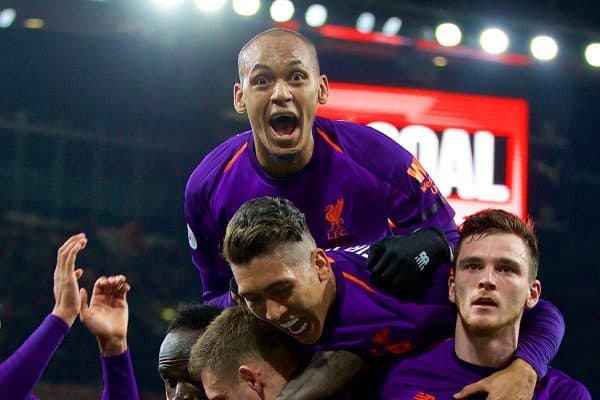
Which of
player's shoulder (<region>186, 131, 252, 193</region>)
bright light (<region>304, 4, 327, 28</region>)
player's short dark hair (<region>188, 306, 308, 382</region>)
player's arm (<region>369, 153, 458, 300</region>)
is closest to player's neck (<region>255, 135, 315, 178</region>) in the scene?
player's shoulder (<region>186, 131, 252, 193</region>)

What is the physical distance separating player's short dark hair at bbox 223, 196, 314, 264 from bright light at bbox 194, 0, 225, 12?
4368 millimetres

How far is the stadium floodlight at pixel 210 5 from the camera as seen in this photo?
6.11 meters

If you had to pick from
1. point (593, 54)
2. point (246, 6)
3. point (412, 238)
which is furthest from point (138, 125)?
point (412, 238)

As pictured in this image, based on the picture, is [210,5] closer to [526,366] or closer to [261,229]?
[261,229]

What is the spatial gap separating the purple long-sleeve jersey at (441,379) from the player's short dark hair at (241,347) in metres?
0.19

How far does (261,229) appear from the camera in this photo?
1853 mm

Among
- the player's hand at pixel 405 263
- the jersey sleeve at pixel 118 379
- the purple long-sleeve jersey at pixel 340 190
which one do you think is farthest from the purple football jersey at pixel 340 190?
the jersey sleeve at pixel 118 379

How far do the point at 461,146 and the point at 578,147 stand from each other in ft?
3.84

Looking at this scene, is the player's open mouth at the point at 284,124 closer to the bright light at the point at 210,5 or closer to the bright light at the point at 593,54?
the bright light at the point at 210,5

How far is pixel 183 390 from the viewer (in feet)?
7.48

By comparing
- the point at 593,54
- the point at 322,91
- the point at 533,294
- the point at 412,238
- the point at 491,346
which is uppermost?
the point at 593,54

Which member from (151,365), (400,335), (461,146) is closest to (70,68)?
(151,365)

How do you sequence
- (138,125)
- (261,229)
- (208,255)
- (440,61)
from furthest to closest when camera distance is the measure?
(440,61) → (138,125) → (208,255) → (261,229)

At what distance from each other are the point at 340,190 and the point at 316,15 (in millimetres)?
3792
